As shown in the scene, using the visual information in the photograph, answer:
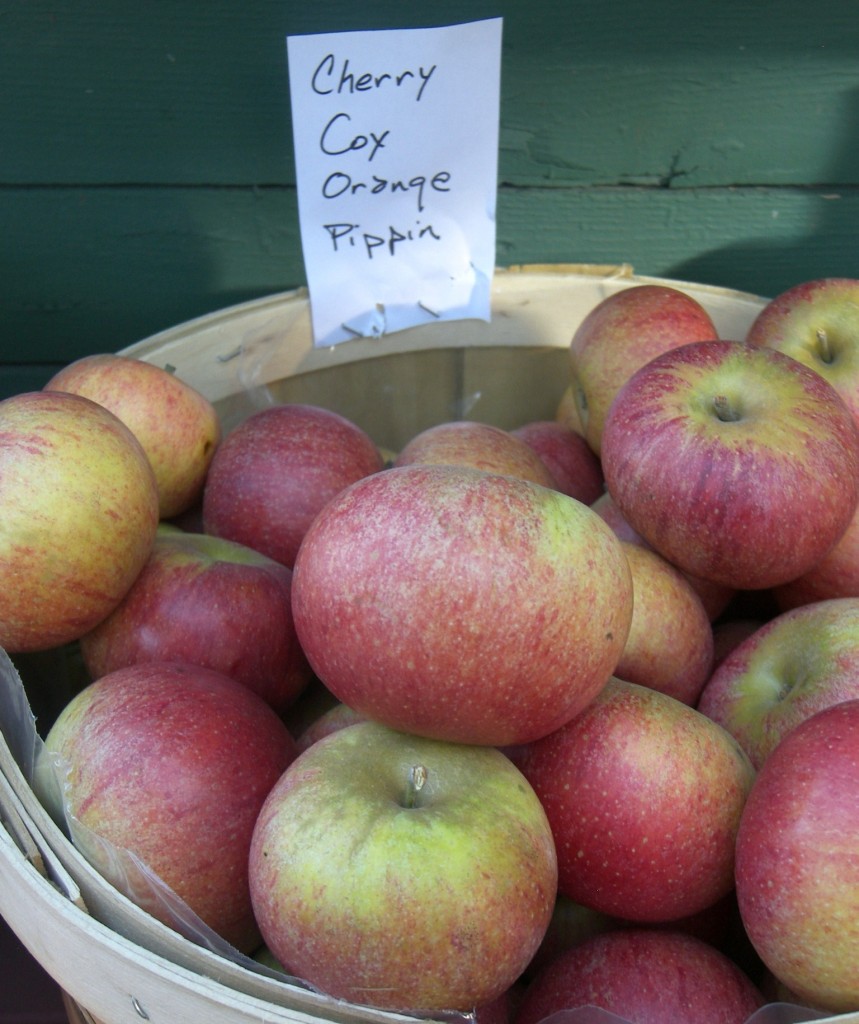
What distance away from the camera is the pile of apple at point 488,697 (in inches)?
26.5

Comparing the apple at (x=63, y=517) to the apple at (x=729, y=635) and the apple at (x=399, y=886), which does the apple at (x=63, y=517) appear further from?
the apple at (x=729, y=635)

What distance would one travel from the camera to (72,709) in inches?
33.3

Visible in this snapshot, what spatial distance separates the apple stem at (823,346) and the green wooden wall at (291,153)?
412 mm

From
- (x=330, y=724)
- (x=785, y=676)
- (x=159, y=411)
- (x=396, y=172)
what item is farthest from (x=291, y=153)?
(x=785, y=676)

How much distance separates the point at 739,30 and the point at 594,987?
1.27 metres

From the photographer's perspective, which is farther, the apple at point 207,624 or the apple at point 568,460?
the apple at point 568,460

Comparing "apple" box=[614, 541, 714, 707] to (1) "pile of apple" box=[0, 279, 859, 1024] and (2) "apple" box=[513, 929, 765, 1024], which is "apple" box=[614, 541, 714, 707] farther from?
(2) "apple" box=[513, 929, 765, 1024]

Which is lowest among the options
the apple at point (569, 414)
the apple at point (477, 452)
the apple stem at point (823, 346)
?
the apple at point (569, 414)

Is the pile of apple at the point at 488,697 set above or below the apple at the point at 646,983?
above

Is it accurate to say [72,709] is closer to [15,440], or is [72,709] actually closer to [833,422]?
[15,440]

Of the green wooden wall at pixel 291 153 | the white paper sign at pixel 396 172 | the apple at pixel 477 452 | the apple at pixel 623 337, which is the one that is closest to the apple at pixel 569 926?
the apple at pixel 477 452

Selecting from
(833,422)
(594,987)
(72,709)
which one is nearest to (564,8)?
(833,422)

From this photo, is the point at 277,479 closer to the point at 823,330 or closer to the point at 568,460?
the point at 568,460

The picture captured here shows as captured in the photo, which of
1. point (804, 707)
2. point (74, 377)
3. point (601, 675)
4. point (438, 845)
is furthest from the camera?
point (74, 377)
